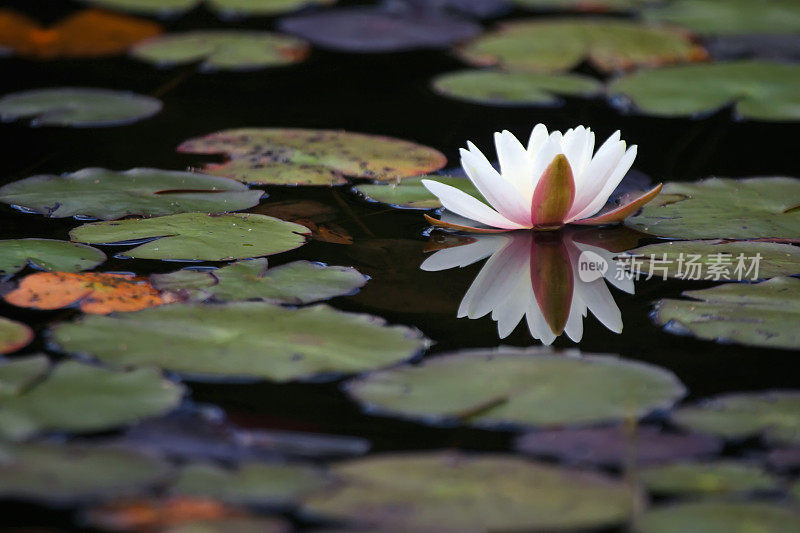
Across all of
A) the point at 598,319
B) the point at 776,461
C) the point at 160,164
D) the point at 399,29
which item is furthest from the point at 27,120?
the point at 776,461

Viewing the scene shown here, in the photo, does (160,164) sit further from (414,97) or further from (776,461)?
(776,461)

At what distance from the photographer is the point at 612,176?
2178 mm

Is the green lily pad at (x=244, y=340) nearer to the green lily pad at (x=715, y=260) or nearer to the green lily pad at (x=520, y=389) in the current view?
the green lily pad at (x=520, y=389)

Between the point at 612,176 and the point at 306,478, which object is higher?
the point at 612,176

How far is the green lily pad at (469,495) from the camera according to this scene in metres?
1.20

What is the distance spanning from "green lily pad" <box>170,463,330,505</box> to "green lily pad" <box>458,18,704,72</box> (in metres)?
2.61

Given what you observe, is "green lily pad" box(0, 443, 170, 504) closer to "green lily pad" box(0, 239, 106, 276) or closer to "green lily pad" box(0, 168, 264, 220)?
"green lily pad" box(0, 239, 106, 276)

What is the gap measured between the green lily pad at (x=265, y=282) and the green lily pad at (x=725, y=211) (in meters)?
0.77

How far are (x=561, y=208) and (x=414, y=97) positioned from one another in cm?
135

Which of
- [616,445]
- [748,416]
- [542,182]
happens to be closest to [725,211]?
[542,182]

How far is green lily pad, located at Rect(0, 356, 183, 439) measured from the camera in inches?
54.6

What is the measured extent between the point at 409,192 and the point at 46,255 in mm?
910

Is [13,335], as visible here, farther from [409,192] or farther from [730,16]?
[730,16]

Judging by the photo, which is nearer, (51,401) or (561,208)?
(51,401)
